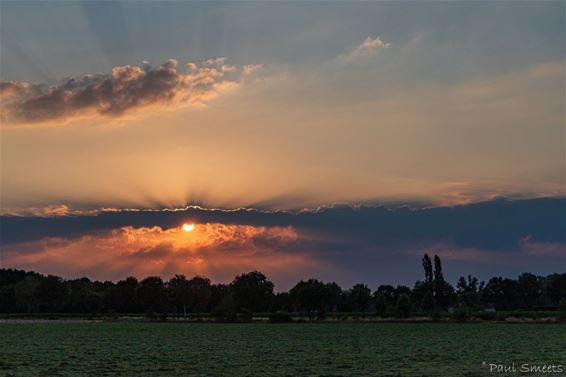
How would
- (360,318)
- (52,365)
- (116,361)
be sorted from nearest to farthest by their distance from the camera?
(52,365)
(116,361)
(360,318)

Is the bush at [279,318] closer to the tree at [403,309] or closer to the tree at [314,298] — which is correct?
the tree at [314,298]

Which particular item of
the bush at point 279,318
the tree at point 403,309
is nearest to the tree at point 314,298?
the bush at point 279,318

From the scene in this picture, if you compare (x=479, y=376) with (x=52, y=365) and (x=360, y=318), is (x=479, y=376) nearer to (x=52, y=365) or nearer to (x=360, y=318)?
(x=52, y=365)

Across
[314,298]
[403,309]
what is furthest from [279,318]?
[403,309]

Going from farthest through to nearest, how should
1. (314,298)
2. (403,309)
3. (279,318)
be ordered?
(314,298) < (279,318) < (403,309)

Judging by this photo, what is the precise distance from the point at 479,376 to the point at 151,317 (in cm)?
16799

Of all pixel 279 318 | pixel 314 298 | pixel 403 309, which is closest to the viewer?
pixel 403 309

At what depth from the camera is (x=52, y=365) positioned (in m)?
43.2

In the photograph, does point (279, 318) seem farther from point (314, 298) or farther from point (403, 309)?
point (403, 309)

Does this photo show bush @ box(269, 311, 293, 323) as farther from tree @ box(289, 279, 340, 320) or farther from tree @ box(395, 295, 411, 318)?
tree @ box(395, 295, 411, 318)

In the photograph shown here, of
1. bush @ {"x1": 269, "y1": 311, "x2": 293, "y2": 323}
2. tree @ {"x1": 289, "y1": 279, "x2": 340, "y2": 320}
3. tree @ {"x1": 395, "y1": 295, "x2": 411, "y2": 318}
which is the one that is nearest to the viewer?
tree @ {"x1": 395, "y1": 295, "x2": 411, "y2": 318}

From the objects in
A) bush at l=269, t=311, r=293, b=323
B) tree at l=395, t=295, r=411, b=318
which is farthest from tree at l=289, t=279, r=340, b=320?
tree at l=395, t=295, r=411, b=318

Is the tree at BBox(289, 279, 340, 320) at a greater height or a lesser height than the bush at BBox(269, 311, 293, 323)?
greater

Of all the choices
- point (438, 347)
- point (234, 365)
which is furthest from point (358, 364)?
point (438, 347)
